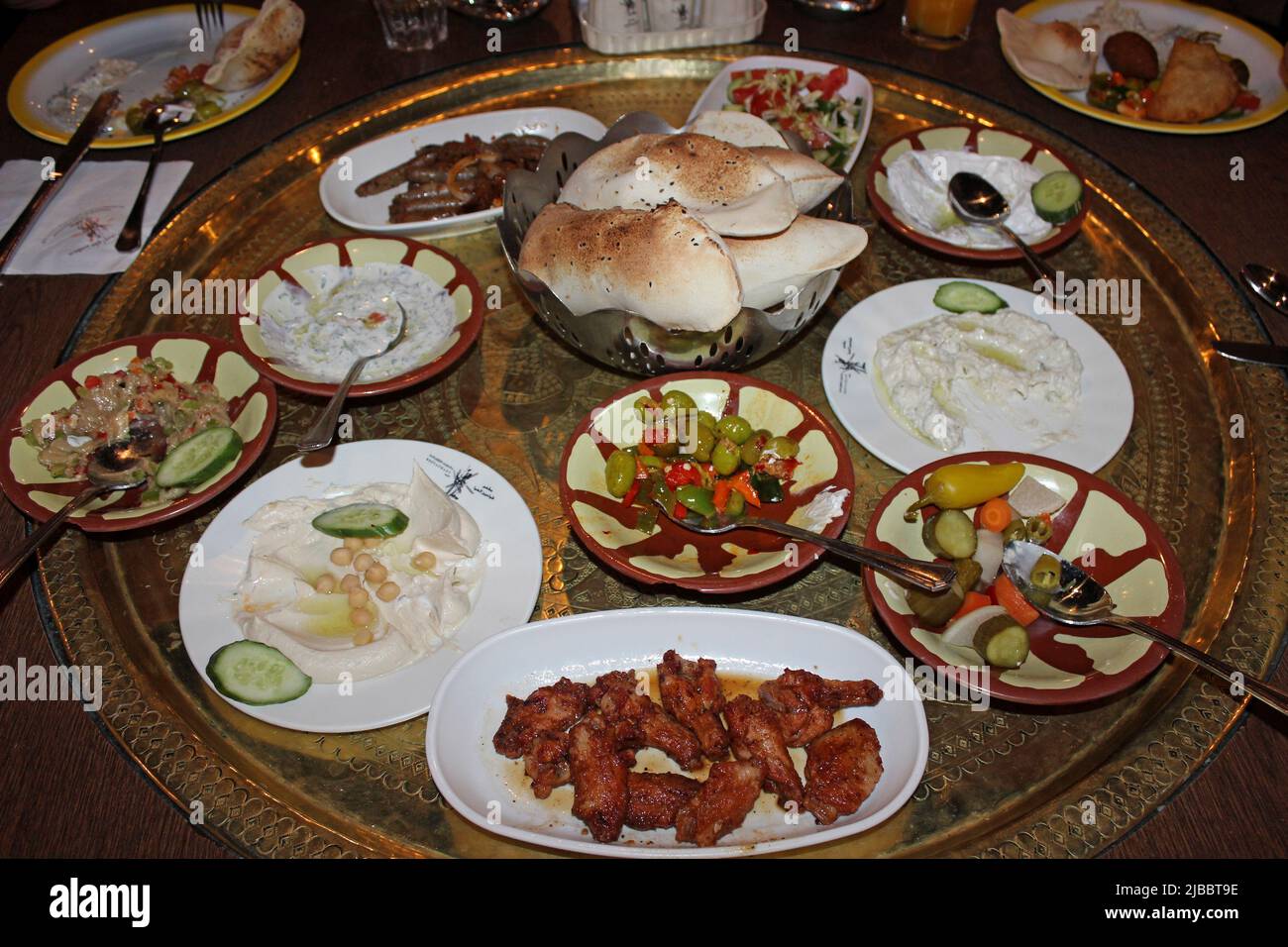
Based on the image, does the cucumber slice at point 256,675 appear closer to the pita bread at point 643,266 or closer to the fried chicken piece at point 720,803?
the fried chicken piece at point 720,803

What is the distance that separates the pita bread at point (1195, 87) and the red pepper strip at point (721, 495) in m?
2.93

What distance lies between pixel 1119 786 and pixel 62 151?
15.4 feet

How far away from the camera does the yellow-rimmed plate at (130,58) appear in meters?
4.08

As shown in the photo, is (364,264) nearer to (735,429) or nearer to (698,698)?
(735,429)

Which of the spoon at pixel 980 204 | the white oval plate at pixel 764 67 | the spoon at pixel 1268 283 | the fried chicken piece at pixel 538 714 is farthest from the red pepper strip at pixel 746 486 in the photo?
the spoon at pixel 1268 283

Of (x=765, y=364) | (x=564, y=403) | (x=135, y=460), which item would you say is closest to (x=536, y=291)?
(x=564, y=403)

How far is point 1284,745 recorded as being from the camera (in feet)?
7.52

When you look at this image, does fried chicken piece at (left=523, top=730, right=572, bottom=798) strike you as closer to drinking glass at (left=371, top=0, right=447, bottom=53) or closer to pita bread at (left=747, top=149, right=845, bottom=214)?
pita bread at (left=747, top=149, right=845, bottom=214)

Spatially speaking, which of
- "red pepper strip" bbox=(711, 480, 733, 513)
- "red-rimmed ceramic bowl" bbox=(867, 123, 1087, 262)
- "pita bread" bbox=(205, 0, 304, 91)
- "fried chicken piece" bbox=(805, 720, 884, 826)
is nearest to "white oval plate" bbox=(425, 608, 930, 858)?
"fried chicken piece" bbox=(805, 720, 884, 826)

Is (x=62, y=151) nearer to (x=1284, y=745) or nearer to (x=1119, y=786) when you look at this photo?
(x=1119, y=786)

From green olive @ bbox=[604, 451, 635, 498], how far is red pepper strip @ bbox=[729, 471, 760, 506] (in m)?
0.31

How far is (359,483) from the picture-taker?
109 inches

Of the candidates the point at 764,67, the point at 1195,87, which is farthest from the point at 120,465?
the point at 1195,87

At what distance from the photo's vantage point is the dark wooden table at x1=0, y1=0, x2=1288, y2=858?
2.19m
